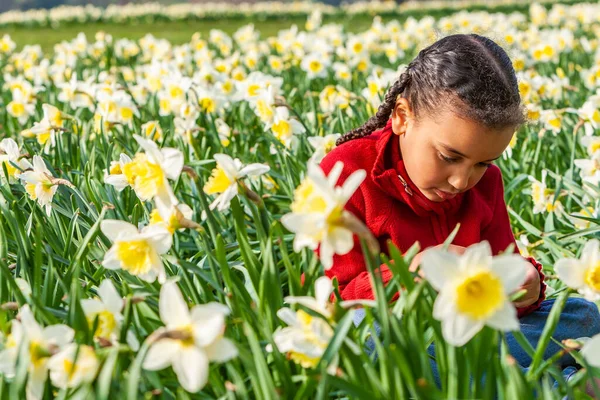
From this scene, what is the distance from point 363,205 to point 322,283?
846 millimetres

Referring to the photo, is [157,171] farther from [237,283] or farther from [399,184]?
[399,184]

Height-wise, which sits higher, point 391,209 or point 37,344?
point 37,344

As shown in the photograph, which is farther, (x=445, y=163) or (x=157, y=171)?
(x=445, y=163)

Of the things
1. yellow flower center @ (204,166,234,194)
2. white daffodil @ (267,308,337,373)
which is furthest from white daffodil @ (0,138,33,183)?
white daffodil @ (267,308,337,373)

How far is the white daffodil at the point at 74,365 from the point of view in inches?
49.0

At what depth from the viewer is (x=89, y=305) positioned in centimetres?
139

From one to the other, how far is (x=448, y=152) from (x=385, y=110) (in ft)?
1.39

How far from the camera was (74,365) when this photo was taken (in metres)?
1.25

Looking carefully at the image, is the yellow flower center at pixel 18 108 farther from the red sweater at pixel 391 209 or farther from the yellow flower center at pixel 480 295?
the yellow flower center at pixel 480 295

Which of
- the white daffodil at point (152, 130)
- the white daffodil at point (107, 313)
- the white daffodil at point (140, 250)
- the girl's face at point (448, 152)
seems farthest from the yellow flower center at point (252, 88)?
the white daffodil at point (107, 313)

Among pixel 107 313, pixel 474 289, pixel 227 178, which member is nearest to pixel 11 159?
pixel 227 178

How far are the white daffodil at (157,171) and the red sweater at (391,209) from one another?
0.64 metres

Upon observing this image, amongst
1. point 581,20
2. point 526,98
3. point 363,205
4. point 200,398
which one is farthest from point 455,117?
point 581,20

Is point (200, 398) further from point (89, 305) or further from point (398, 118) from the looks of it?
point (398, 118)
